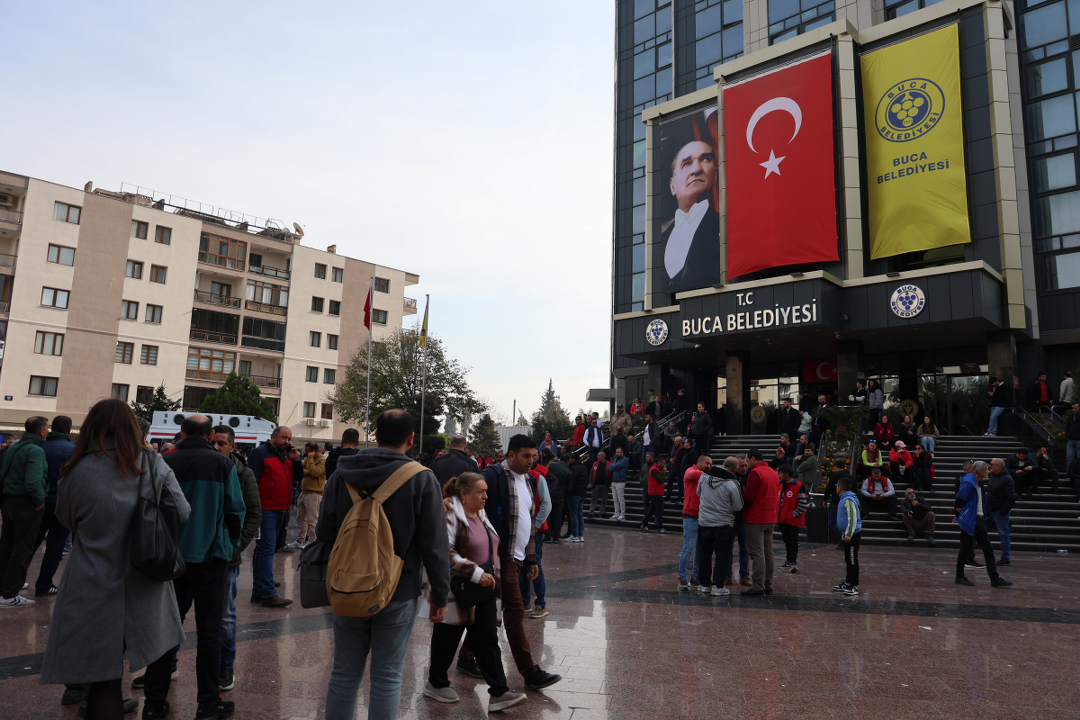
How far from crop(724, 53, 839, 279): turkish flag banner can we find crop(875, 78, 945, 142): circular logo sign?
198 cm

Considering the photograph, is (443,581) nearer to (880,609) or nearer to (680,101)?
(880,609)

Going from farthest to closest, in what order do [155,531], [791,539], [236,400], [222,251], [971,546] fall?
[222,251] → [236,400] → [791,539] → [971,546] → [155,531]

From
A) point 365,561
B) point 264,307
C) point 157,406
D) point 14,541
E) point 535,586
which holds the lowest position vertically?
point 535,586

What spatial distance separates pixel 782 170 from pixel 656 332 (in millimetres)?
8190

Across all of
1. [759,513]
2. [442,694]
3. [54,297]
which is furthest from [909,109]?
[54,297]

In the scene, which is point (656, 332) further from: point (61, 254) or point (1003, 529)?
point (61, 254)

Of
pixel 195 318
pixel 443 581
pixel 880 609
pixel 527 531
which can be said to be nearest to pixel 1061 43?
pixel 880 609

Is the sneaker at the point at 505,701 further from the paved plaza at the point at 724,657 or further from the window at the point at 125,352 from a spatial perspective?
the window at the point at 125,352

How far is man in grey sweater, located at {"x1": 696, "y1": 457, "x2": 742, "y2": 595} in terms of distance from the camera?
29.8 ft

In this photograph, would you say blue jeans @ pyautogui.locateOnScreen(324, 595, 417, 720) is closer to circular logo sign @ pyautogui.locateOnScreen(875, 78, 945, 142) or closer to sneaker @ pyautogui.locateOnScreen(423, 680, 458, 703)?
sneaker @ pyautogui.locateOnScreen(423, 680, 458, 703)

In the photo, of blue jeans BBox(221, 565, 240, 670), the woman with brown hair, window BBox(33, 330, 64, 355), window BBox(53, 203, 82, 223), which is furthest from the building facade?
window BBox(53, 203, 82, 223)

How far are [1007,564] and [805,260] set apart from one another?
1563 cm

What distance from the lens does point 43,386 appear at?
4031 cm

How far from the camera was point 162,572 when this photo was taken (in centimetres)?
357
